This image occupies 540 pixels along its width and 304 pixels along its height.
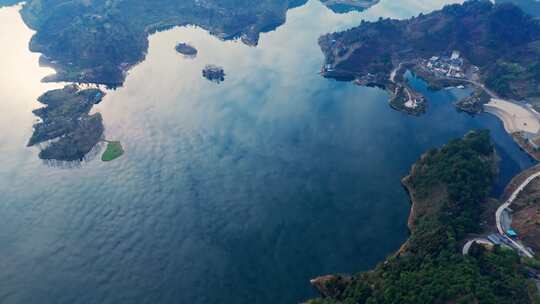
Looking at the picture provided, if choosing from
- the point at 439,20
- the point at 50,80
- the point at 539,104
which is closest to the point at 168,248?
the point at 50,80

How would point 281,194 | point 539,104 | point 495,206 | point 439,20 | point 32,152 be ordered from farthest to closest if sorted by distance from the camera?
point 439,20 < point 539,104 < point 32,152 < point 281,194 < point 495,206

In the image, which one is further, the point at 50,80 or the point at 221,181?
the point at 50,80

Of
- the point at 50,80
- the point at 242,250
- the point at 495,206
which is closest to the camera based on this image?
the point at 242,250

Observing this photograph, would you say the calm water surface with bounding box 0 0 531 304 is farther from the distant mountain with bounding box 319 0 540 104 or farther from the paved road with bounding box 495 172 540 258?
the distant mountain with bounding box 319 0 540 104

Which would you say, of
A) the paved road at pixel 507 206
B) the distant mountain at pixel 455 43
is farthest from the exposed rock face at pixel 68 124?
the paved road at pixel 507 206

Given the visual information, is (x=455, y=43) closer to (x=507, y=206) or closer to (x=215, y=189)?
(x=507, y=206)

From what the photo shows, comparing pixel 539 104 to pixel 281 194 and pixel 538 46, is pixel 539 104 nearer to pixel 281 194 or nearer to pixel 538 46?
pixel 538 46
